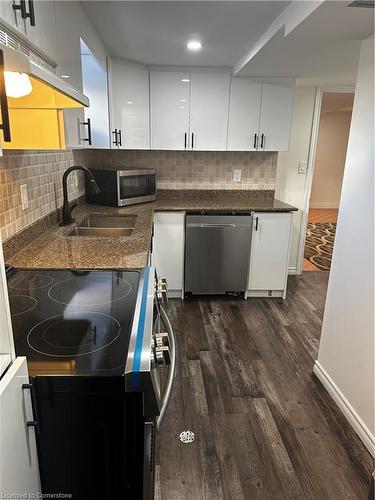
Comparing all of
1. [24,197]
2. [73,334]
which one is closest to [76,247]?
[24,197]

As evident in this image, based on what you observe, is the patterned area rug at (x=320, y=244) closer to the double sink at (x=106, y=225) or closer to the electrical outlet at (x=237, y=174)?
the electrical outlet at (x=237, y=174)

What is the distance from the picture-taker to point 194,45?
2.53 metres

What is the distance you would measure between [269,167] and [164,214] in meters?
1.35

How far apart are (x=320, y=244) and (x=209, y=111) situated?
10.5 feet

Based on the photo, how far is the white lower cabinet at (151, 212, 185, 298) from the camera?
3.15m

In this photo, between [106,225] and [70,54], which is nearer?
[70,54]

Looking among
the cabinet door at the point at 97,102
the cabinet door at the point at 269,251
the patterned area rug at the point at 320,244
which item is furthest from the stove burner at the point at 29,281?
the patterned area rug at the point at 320,244

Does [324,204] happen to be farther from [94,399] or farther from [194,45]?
[94,399]

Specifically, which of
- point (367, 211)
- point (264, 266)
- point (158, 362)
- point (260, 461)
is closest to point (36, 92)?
point (158, 362)

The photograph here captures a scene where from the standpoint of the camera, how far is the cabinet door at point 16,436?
2.27 ft

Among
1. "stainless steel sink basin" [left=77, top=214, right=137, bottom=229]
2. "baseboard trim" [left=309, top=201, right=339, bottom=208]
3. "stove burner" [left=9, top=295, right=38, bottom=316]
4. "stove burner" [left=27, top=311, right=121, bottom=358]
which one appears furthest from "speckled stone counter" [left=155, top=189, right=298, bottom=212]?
"baseboard trim" [left=309, top=201, right=339, bottom=208]

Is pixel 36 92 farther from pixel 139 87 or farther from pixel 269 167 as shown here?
pixel 269 167

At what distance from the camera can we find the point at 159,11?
1940mm

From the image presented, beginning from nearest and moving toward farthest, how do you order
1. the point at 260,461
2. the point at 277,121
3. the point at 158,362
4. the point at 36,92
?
1. the point at 158,362
2. the point at 36,92
3. the point at 260,461
4. the point at 277,121
